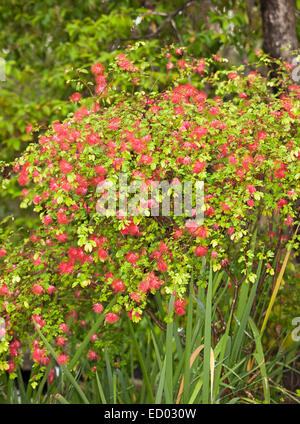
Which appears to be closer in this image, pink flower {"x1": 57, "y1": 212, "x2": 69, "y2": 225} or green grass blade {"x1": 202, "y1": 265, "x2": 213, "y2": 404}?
green grass blade {"x1": 202, "y1": 265, "x2": 213, "y2": 404}

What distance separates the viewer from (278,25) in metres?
5.14

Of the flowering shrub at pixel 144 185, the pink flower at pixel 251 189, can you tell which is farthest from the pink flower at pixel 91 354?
the pink flower at pixel 251 189

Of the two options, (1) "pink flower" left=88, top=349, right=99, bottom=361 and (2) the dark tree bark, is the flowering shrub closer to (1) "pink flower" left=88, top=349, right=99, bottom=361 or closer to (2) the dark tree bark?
(1) "pink flower" left=88, top=349, right=99, bottom=361

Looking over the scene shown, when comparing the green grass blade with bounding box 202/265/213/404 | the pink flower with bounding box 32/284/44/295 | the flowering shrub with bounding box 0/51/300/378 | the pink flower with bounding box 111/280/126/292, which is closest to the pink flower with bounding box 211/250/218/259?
the flowering shrub with bounding box 0/51/300/378

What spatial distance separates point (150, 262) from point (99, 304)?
1.44ft

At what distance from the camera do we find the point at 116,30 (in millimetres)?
5520

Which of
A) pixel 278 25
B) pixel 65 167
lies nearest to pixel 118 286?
pixel 65 167

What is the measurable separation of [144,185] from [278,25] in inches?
119

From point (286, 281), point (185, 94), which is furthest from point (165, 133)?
point (286, 281)

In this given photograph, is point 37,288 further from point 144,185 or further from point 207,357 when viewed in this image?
point 207,357

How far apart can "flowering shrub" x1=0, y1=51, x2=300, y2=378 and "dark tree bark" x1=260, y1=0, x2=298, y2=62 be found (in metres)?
1.83

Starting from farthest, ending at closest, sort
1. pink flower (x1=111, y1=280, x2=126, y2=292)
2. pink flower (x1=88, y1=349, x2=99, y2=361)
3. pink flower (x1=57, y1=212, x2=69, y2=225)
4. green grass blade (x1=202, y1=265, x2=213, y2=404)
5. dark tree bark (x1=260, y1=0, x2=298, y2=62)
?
dark tree bark (x1=260, y1=0, x2=298, y2=62) < pink flower (x1=88, y1=349, x2=99, y2=361) < pink flower (x1=57, y1=212, x2=69, y2=225) < pink flower (x1=111, y1=280, x2=126, y2=292) < green grass blade (x1=202, y1=265, x2=213, y2=404)

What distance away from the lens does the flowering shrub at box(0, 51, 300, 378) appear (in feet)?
9.71
